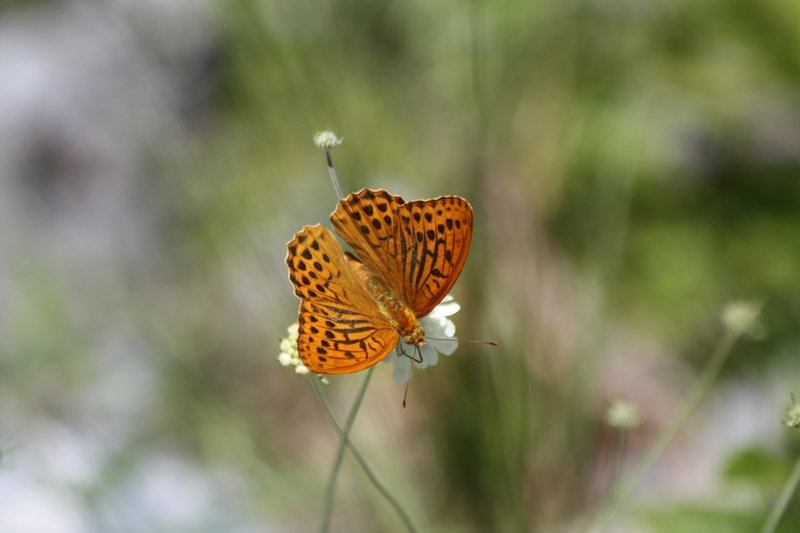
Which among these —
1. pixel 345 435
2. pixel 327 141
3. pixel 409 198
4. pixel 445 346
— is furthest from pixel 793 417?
pixel 409 198

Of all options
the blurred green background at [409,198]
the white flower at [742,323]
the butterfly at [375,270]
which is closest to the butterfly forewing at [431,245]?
the butterfly at [375,270]

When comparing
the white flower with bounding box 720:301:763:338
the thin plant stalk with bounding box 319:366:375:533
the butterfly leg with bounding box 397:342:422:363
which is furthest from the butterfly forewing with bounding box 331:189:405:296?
the white flower with bounding box 720:301:763:338

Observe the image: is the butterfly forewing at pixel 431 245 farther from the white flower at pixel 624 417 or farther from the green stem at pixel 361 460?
the white flower at pixel 624 417

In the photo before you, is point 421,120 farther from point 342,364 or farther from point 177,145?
point 342,364

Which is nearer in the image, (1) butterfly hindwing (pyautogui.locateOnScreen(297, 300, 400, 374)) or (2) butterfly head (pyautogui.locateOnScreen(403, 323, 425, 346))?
(1) butterfly hindwing (pyautogui.locateOnScreen(297, 300, 400, 374))

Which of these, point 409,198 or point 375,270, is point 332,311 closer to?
point 375,270

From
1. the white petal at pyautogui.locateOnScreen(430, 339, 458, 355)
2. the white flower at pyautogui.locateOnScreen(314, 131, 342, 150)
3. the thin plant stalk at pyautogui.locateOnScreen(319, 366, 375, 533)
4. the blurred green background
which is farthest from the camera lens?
the blurred green background

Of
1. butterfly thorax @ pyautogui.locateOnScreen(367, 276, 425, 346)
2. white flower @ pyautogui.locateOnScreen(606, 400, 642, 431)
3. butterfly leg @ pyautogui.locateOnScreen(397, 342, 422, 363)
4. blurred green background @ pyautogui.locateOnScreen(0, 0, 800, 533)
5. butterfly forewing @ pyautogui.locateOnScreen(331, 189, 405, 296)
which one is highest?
blurred green background @ pyautogui.locateOnScreen(0, 0, 800, 533)

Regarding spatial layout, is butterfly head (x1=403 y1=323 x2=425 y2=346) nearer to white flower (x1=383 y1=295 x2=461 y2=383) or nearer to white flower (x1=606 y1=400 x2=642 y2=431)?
white flower (x1=383 y1=295 x2=461 y2=383)
